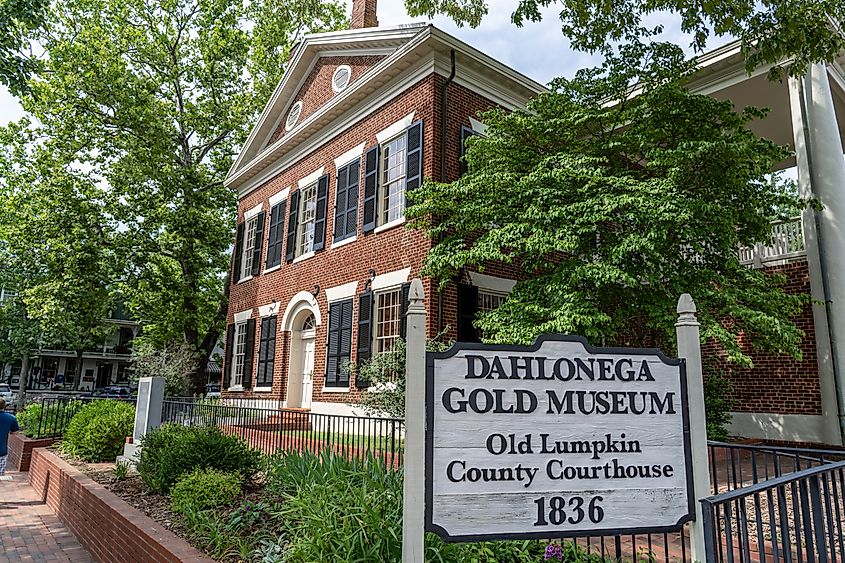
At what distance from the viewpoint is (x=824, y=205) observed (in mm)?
11250

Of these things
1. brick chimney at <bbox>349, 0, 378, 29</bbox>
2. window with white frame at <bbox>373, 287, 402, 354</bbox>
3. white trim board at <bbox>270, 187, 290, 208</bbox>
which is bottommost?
window with white frame at <bbox>373, 287, 402, 354</bbox>

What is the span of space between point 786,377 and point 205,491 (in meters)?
11.2

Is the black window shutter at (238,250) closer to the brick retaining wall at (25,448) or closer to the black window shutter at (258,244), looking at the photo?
the black window shutter at (258,244)

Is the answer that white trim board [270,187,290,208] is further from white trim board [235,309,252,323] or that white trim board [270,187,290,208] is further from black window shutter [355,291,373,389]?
black window shutter [355,291,373,389]

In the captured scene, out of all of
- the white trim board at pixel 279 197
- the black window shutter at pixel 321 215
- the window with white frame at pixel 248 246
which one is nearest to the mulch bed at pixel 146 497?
the black window shutter at pixel 321 215

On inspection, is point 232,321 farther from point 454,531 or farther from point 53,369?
point 53,369

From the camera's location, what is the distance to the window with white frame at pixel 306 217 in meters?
16.8

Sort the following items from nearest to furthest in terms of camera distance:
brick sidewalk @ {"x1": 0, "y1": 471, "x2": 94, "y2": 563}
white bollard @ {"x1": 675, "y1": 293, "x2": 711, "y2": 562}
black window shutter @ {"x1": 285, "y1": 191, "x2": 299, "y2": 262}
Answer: white bollard @ {"x1": 675, "y1": 293, "x2": 711, "y2": 562} → brick sidewalk @ {"x1": 0, "y1": 471, "x2": 94, "y2": 563} → black window shutter @ {"x1": 285, "y1": 191, "x2": 299, "y2": 262}

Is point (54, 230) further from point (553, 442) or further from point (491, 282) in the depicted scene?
point (553, 442)

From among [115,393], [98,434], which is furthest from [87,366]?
[98,434]

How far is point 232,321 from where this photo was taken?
19953 mm

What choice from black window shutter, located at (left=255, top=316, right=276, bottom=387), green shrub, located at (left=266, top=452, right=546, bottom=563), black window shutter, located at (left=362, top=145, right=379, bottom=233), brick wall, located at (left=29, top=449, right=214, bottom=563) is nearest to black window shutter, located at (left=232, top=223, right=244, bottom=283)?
black window shutter, located at (left=255, top=316, right=276, bottom=387)

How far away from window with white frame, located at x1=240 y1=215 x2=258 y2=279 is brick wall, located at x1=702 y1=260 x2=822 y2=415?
46.2 ft

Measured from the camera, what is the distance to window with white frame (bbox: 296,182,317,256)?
16.8 meters
